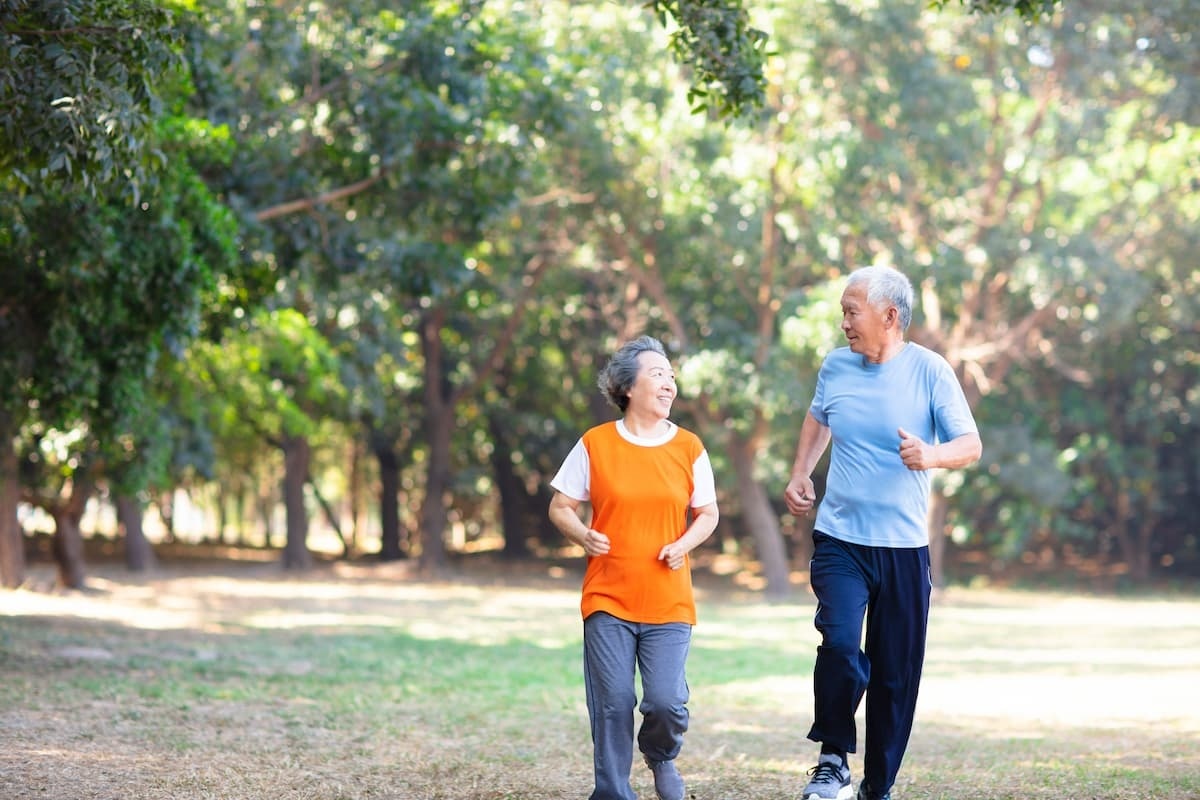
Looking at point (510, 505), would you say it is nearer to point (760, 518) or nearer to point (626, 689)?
point (760, 518)

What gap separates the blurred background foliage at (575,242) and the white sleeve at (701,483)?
9.68 ft

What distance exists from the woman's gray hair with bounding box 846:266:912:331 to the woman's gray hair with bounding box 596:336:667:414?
2.65 ft

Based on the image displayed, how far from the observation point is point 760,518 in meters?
24.1

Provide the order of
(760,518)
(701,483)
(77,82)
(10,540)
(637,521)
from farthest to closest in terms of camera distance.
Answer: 1. (760,518)
2. (10,540)
3. (77,82)
4. (701,483)
5. (637,521)

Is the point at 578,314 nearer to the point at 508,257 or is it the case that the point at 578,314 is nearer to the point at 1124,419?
the point at 508,257

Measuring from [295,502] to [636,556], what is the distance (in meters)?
24.6

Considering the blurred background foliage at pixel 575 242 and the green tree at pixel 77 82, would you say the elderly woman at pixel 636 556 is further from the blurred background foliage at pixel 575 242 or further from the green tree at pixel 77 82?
the green tree at pixel 77 82

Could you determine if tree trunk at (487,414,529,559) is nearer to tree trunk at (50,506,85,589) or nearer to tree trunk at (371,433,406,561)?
tree trunk at (371,433,406,561)

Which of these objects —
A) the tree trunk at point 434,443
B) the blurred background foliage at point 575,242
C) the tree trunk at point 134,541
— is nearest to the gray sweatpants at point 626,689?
the blurred background foliage at point 575,242

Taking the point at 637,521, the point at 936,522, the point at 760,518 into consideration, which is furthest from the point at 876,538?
the point at 936,522

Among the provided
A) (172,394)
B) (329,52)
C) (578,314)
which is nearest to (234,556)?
(578,314)

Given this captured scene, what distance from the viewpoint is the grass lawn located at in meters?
6.29

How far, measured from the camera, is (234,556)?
35.2 meters

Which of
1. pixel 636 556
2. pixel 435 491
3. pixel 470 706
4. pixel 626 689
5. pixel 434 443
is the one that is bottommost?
pixel 470 706
